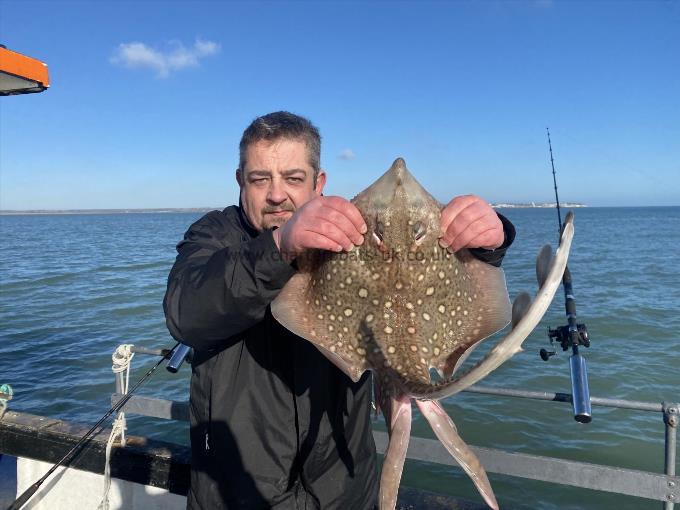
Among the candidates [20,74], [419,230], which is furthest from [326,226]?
[20,74]

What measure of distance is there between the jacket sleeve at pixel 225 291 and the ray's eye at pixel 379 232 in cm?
40

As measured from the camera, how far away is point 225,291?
81.1 inches

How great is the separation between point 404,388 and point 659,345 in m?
15.4

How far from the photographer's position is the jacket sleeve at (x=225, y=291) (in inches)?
80.7

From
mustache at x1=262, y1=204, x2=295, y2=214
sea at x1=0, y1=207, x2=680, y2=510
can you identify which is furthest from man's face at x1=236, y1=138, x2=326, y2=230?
sea at x1=0, y1=207, x2=680, y2=510

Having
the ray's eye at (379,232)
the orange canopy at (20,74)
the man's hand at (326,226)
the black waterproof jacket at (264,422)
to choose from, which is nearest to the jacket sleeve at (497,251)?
the ray's eye at (379,232)

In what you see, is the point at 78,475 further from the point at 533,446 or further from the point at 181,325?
the point at 533,446

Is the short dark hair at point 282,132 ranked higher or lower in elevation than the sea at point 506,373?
higher

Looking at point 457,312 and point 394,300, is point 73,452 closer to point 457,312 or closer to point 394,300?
point 394,300

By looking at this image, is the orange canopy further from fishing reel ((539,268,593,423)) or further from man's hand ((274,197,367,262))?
fishing reel ((539,268,593,423))

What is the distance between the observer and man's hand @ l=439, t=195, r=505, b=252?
2033 mm

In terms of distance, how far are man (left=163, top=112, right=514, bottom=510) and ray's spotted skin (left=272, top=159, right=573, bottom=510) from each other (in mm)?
93

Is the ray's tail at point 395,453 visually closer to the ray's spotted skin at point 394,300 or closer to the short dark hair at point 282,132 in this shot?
the ray's spotted skin at point 394,300

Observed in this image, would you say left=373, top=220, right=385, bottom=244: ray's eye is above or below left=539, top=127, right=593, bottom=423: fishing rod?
above
